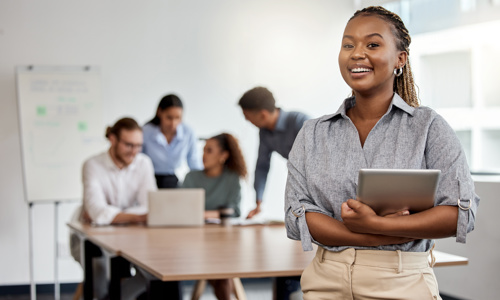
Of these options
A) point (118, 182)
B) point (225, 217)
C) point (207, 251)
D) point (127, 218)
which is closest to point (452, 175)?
point (207, 251)

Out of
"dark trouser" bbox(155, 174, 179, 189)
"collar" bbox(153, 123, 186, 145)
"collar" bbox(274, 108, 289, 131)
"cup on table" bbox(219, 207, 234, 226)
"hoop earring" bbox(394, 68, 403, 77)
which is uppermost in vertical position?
"hoop earring" bbox(394, 68, 403, 77)

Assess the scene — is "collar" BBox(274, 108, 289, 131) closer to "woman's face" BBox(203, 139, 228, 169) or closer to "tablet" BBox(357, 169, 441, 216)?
"woman's face" BBox(203, 139, 228, 169)

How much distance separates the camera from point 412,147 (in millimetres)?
1471

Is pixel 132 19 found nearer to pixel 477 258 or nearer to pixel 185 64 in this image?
pixel 185 64

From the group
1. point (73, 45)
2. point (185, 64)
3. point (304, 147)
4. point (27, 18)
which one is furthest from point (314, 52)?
point (304, 147)

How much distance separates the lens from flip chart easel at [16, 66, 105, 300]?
17.6ft

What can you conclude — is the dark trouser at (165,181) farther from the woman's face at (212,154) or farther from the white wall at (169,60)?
the woman's face at (212,154)

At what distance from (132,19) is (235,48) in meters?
0.98

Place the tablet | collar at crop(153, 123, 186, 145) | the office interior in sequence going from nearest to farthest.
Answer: the tablet, collar at crop(153, 123, 186, 145), the office interior

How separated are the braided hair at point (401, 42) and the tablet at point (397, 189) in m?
0.32

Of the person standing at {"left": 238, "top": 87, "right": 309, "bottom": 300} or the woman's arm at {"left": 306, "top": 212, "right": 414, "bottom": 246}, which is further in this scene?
the person standing at {"left": 238, "top": 87, "right": 309, "bottom": 300}

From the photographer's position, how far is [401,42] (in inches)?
61.1

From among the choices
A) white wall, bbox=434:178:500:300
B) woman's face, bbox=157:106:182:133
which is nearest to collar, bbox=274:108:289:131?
woman's face, bbox=157:106:182:133

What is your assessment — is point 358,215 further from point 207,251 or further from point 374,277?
point 207,251
